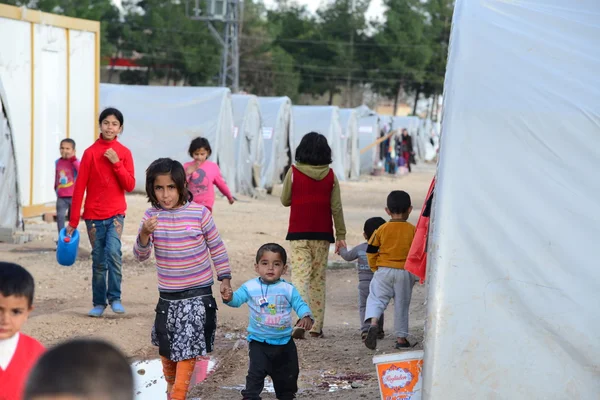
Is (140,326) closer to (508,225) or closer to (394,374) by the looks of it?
(394,374)

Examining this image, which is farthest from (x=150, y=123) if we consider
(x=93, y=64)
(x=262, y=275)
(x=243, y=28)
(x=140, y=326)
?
(x=243, y=28)

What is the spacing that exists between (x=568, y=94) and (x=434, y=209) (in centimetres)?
81

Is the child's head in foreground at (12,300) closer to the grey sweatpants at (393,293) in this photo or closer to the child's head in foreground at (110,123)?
the grey sweatpants at (393,293)

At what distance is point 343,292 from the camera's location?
32.1 feet

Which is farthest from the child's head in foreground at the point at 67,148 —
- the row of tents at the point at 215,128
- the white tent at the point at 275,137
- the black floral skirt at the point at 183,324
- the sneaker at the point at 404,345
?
the white tent at the point at 275,137

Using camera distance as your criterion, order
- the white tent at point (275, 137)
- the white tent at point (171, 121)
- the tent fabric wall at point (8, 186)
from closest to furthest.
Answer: the tent fabric wall at point (8, 186) < the white tent at point (171, 121) < the white tent at point (275, 137)

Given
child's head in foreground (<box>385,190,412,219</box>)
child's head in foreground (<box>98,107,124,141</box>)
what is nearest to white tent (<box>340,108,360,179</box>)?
child's head in foreground (<box>98,107,124,141</box>)

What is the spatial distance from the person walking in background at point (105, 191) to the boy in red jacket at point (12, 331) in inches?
168

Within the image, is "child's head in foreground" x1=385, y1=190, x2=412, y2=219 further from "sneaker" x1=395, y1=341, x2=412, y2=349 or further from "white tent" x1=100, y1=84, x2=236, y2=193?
"white tent" x1=100, y1=84, x2=236, y2=193

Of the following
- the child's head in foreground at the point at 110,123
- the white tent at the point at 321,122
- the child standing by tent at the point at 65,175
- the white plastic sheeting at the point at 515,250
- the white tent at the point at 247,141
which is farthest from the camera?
the white tent at the point at 321,122

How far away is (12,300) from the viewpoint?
2988mm

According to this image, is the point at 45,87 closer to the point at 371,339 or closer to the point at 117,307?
the point at 117,307

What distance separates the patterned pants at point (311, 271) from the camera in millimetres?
7285

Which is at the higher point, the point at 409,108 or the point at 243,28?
the point at 243,28
